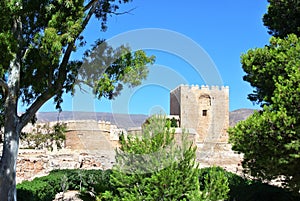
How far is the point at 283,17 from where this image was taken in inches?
350

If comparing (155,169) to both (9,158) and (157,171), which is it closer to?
(157,171)

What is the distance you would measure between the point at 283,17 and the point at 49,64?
18.2 ft

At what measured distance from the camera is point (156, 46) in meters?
8.95

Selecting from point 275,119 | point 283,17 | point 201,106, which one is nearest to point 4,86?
point 275,119

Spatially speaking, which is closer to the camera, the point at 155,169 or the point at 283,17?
the point at 155,169

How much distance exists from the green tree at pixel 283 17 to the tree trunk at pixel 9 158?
6629 millimetres

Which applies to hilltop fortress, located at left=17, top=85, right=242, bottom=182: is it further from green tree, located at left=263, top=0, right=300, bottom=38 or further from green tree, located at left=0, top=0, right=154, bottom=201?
green tree, located at left=263, top=0, right=300, bottom=38

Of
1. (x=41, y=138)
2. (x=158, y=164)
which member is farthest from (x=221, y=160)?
(x=158, y=164)

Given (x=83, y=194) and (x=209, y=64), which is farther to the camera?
(x=209, y=64)

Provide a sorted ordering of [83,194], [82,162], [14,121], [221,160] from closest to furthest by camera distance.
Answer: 1. [83,194]
2. [14,121]
3. [82,162]
4. [221,160]

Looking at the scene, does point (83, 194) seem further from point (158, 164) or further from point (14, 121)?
point (14, 121)

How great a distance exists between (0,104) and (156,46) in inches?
175

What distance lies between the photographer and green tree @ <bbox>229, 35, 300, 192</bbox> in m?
6.73

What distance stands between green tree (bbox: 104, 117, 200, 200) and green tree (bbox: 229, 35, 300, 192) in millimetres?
1709
